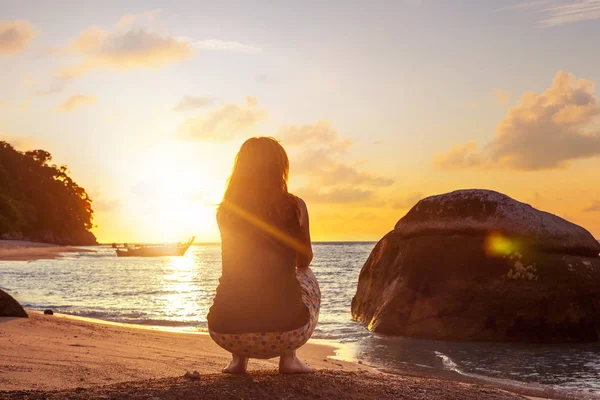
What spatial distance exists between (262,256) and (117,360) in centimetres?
308

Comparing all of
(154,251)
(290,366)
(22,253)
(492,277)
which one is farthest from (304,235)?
(154,251)

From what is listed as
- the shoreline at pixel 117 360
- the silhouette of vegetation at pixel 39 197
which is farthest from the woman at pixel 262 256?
the silhouette of vegetation at pixel 39 197

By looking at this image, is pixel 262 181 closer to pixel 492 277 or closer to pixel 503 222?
pixel 492 277

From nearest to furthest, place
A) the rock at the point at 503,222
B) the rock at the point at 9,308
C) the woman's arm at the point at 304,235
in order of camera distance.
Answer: the woman's arm at the point at 304,235
the rock at the point at 9,308
the rock at the point at 503,222

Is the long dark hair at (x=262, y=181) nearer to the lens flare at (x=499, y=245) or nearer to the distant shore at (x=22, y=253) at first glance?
the lens flare at (x=499, y=245)

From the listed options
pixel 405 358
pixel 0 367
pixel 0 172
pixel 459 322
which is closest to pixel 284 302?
pixel 0 367

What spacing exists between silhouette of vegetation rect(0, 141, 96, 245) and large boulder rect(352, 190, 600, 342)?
7098 centimetres

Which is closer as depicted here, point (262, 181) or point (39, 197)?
point (262, 181)

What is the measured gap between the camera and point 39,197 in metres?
97.2

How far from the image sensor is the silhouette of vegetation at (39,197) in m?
87.1

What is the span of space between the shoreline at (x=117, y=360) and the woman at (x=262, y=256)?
0.51m

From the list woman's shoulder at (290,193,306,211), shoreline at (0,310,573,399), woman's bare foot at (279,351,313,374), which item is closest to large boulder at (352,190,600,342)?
shoreline at (0,310,573,399)

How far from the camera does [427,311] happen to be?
11.1m

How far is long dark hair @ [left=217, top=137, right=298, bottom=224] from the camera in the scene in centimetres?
496
